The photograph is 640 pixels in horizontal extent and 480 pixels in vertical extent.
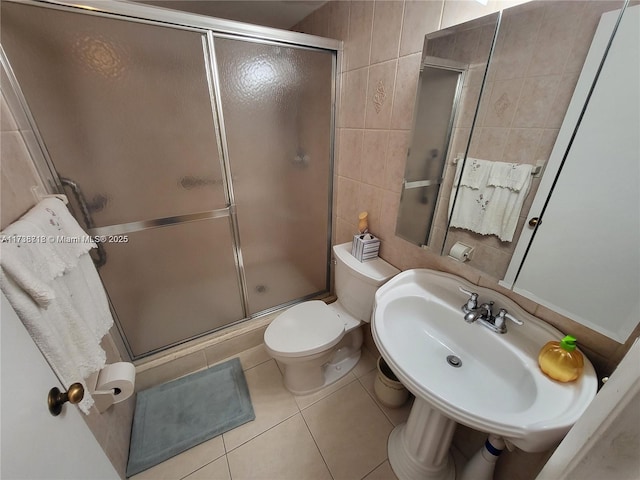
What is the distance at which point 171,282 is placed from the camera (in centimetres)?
143

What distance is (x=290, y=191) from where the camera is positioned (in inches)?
63.6

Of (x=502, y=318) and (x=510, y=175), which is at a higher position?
(x=510, y=175)

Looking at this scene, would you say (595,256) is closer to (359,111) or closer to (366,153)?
(366,153)

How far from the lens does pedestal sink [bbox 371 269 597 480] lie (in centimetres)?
63

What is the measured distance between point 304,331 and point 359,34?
1.53m

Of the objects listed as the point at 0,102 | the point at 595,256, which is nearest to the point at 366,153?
the point at 595,256

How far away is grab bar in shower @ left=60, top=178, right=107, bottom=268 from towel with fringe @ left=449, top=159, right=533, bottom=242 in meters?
1.54

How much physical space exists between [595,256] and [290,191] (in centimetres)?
135

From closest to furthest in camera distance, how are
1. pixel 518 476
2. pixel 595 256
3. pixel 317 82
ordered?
pixel 595 256 < pixel 518 476 < pixel 317 82

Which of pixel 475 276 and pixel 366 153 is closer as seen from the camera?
pixel 475 276

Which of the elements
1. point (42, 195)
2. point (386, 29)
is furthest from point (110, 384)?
point (386, 29)

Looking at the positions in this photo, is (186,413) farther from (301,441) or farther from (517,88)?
(517,88)

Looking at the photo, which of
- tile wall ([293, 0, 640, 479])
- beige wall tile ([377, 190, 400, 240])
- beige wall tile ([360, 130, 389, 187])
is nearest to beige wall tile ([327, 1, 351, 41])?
tile wall ([293, 0, 640, 479])

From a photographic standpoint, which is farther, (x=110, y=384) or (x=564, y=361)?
(x=110, y=384)
